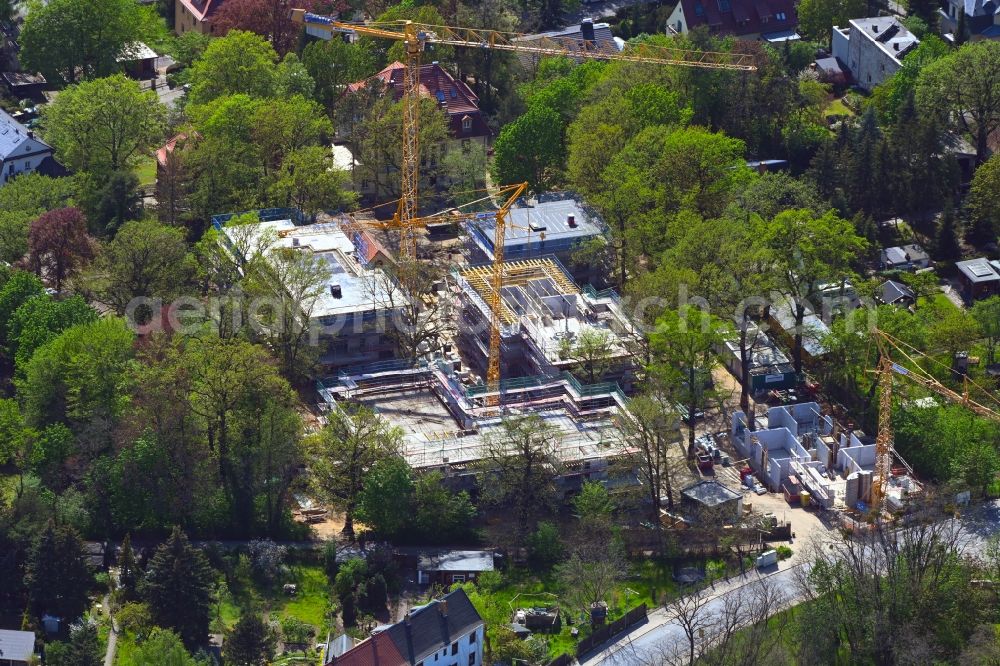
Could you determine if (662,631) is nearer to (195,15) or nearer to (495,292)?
(495,292)

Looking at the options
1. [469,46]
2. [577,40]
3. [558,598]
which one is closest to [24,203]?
[469,46]

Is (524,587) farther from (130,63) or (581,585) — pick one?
(130,63)

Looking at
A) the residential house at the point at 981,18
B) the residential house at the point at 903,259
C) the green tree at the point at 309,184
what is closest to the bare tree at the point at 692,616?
the residential house at the point at 903,259

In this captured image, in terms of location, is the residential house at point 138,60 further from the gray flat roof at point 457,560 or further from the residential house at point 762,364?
the gray flat roof at point 457,560

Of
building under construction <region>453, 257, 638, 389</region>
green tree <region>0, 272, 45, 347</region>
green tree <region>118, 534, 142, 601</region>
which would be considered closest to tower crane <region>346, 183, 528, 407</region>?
building under construction <region>453, 257, 638, 389</region>

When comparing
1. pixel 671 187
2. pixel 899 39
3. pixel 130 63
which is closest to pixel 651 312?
pixel 671 187

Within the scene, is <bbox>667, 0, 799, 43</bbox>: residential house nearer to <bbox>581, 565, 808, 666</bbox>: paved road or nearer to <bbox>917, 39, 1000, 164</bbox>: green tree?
<bbox>917, 39, 1000, 164</bbox>: green tree

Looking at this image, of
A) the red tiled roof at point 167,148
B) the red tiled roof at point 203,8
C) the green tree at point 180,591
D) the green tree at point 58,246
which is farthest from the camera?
the red tiled roof at point 203,8
